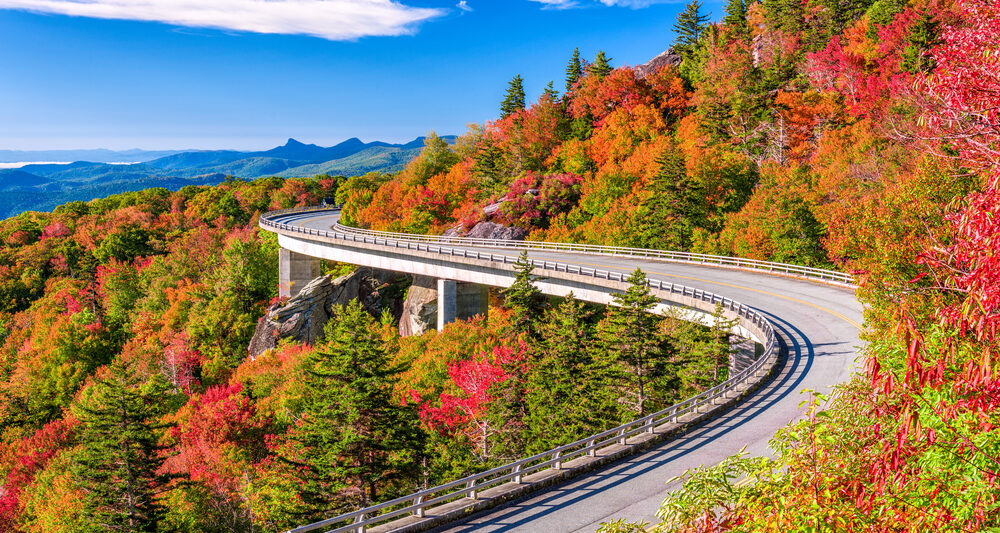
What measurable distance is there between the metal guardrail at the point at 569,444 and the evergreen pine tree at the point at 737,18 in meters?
55.1

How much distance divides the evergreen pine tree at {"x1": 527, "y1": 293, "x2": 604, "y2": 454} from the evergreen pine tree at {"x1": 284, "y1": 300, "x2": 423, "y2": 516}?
5.36 metres

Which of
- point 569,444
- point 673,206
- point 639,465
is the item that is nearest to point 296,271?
point 673,206

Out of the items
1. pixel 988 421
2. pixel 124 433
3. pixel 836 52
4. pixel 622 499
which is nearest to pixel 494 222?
pixel 836 52

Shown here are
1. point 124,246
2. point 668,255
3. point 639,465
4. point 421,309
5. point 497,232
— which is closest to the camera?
point 639,465

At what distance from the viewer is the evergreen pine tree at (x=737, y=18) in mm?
79562

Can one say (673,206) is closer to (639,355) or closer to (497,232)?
(497,232)

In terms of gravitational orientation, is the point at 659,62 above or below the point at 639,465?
above

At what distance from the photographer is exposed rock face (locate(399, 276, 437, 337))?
54.3m

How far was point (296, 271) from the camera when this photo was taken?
6675 cm

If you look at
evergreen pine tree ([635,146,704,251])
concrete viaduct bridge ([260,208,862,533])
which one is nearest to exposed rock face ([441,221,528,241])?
concrete viaduct bridge ([260,208,862,533])

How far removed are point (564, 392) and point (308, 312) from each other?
1418 inches

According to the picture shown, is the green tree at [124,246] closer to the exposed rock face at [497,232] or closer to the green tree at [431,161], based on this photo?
the green tree at [431,161]

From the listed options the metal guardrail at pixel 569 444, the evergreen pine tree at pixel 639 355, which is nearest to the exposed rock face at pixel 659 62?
the metal guardrail at pixel 569 444

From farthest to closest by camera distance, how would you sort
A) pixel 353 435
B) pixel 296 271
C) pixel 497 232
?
pixel 296 271 → pixel 497 232 → pixel 353 435
